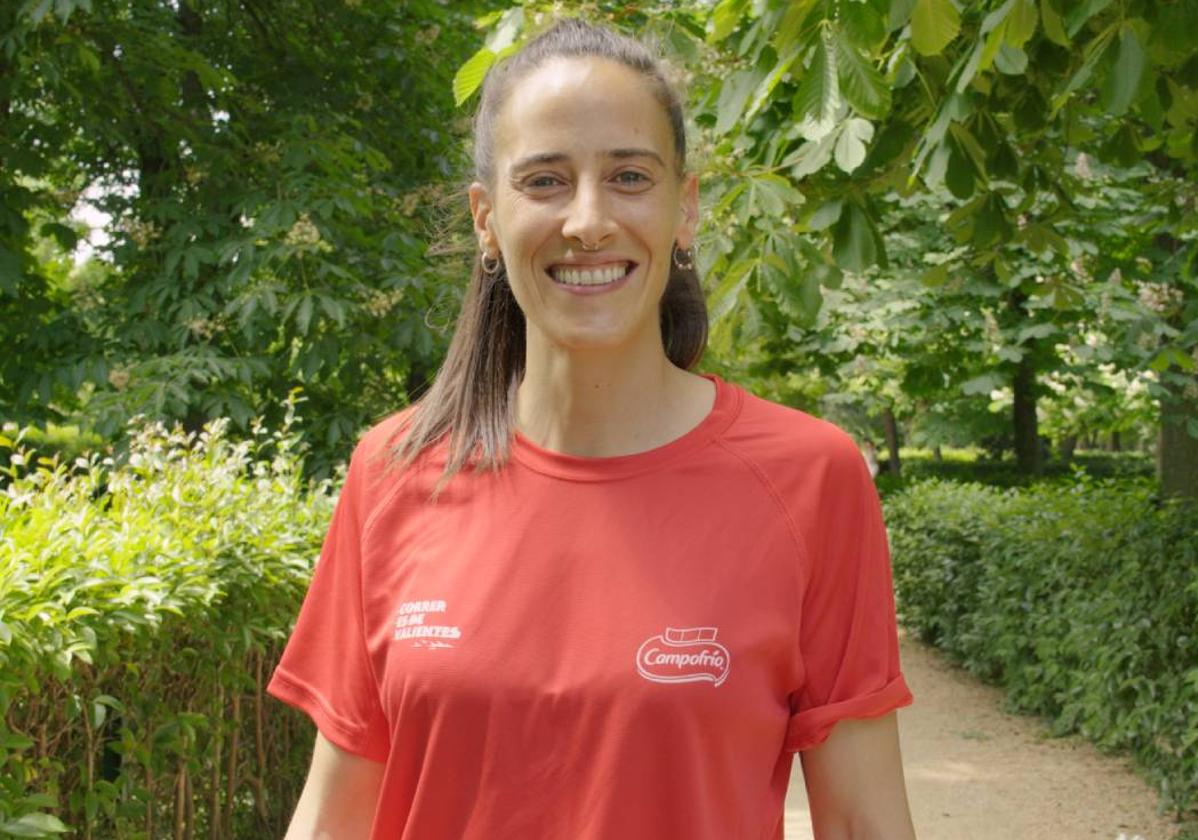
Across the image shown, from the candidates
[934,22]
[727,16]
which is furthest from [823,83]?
[727,16]

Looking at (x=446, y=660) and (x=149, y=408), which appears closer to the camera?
(x=446, y=660)

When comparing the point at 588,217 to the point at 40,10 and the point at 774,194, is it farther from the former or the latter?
the point at 40,10

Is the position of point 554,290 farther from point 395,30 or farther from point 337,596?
point 395,30

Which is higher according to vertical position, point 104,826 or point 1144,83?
point 1144,83

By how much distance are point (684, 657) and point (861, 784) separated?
0.91 ft

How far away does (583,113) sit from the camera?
1.82 metres

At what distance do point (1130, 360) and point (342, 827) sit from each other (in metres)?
9.28

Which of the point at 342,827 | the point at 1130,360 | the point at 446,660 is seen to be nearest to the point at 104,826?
the point at 342,827

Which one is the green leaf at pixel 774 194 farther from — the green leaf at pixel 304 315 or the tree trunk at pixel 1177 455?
the tree trunk at pixel 1177 455

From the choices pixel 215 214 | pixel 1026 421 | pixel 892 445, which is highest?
pixel 892 445

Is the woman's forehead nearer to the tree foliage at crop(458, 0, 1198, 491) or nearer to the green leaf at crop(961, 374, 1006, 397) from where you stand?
the tree foliage at crop(458, 0, 1198, 491)

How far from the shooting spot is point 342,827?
1868 millimetres

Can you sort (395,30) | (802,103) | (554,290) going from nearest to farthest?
1. (554,290)
2. (802,103)
3. (395,30)

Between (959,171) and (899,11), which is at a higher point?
(899,11)
